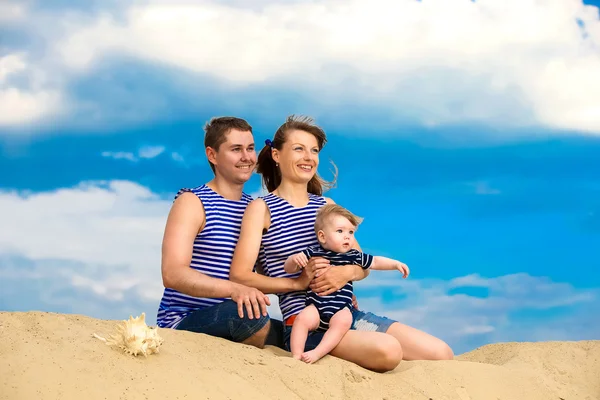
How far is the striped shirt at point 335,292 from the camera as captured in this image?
5105 mm

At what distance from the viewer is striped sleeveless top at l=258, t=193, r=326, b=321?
5.38m

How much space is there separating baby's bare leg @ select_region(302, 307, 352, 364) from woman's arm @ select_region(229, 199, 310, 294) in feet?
1.06

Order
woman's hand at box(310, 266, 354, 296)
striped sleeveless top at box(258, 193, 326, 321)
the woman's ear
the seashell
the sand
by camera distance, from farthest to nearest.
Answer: the woman's ear
striped sleeveless top at box(258, 193, 326, 321)
woman's hand at box(310, 266, 354, 296)
the seashell
the sand

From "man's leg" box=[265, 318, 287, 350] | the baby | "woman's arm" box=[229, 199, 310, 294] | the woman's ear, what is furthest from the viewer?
the woman's ear

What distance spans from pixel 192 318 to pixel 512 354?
320 centimetres

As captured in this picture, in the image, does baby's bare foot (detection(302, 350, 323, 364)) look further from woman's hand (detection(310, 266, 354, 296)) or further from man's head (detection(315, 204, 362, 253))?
man's head (detection(315, 204, 362, 253))

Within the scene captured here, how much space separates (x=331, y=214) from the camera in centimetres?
518

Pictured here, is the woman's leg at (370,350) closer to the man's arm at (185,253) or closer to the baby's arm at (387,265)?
the baby's arm at (387,265)

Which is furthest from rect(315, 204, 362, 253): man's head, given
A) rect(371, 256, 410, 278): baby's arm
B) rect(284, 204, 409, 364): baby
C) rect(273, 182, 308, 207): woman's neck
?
rect(273, 182, 308, 207): woman's neck

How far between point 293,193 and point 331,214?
527mm

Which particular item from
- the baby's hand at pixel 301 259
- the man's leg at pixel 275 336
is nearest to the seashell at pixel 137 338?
the baby's hand at pixel 301 259

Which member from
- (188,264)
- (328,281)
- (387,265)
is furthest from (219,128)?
(387,265)

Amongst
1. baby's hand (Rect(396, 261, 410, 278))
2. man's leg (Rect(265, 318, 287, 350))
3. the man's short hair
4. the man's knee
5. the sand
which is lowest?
the sand

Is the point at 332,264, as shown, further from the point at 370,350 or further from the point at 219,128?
the point at 219,128
